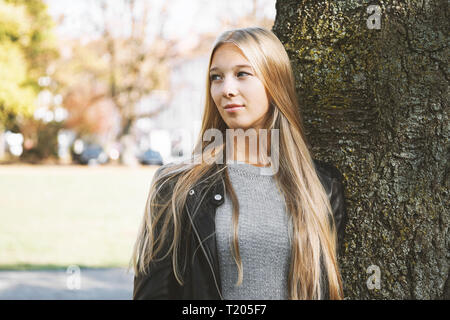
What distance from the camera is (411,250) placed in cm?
224

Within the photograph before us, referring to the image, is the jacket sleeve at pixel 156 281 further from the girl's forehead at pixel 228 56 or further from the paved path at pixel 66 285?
the paved path at pixel 66 285

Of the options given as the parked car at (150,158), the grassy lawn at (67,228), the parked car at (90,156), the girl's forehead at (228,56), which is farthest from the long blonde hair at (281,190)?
the parked car at (150,158)

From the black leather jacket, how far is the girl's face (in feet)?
1.14

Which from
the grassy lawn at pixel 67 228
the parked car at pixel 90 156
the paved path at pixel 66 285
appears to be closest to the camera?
the paved path at pixel 66 285

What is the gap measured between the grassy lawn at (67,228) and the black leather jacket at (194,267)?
5702 millimetres

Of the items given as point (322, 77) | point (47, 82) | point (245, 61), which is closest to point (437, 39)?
point (322, 77)

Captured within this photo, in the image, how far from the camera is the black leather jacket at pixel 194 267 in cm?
200

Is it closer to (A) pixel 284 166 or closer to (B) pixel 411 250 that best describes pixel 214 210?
(A) pixel 284 166

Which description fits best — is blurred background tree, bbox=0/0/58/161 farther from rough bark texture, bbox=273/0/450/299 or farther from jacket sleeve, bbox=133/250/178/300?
jacket sleeve, bbox=133/250/178/300

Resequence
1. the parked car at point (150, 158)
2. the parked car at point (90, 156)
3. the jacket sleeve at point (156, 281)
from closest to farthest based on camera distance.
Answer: the jacket sleeve at point (156, 281)
the parked car at point (90, 156)
the parked car at point (150, 158)

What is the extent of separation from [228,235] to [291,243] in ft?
0.83

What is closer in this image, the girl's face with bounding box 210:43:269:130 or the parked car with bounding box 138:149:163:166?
the girl's face with bounding box 210:43:269:130

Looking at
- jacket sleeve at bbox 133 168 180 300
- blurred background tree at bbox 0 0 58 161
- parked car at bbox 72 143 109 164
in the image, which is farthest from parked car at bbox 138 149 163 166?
jacket sleeve at bbox 133 168 180 300

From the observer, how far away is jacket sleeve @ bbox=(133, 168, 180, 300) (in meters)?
1.99
